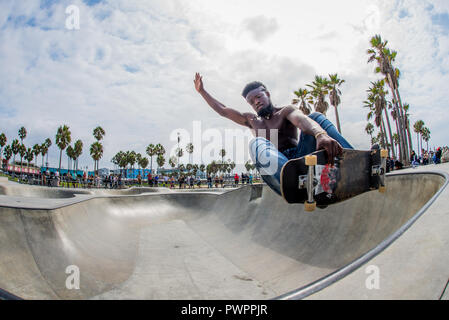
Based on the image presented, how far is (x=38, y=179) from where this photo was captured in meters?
26.3

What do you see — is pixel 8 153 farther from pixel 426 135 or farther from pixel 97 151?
pixel 426 135

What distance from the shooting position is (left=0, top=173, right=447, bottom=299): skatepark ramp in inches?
116

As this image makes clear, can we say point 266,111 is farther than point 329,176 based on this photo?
Yes

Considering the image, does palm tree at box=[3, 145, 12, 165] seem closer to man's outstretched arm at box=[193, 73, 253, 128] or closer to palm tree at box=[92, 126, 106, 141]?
palm tree at box=[92, 126, 106, 141]

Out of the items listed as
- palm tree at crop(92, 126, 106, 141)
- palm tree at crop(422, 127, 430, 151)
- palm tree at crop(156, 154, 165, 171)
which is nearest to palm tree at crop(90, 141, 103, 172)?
palm tree at crop(92, 126, 106, 141)

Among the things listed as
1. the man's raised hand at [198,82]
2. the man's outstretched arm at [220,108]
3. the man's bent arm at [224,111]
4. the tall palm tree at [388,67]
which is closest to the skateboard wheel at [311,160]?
the man's outstretched arm at [220,108]

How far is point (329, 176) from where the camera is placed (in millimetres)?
2908

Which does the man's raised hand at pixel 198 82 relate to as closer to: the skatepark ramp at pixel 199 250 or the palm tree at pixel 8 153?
the skatepark ramp at pixel 199 250

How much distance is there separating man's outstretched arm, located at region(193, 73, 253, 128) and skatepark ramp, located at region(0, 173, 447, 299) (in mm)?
2388

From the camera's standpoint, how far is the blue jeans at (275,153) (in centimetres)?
320

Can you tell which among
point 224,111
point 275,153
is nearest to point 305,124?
point 275,153

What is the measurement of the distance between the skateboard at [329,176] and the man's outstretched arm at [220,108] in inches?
79.2

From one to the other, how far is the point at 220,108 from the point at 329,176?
2.95 meters
